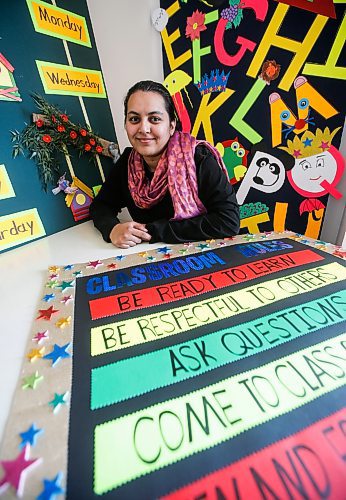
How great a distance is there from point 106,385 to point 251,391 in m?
0.20

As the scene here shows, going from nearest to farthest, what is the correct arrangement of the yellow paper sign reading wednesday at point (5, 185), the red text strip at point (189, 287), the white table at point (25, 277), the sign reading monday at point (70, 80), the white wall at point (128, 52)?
1. the white table at point (25, 277)
2. the red text strip at point (189, 287)
3. the yellow paper sign reading wednesday at point (5, 185)
4. the sign reading monday at point (70, 80)
5. the white wall at point (128, 52)

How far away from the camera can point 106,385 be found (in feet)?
1.19

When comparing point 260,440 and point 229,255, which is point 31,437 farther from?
point 229,255

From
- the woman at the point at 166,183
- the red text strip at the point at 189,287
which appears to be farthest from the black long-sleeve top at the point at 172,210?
the red text strip at the point at 189,287

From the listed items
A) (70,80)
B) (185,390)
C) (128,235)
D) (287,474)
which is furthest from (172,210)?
(287,474)

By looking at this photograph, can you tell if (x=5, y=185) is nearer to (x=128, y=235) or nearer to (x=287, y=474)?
(x=128, y=235)

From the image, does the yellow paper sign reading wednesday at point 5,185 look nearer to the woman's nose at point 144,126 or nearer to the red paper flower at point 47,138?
the red paper flower at point 47,138

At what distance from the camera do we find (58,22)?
0.94 m

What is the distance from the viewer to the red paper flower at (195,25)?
1.14m

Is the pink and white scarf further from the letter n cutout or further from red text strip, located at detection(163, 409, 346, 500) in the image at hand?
red text strip, located at detection(163, 409, 346, 500)

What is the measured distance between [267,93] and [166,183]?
0.64m

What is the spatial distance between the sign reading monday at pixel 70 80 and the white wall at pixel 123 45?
0.16m

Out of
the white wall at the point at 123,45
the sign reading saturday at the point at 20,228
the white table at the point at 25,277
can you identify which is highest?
the white wall at the point at 123,45

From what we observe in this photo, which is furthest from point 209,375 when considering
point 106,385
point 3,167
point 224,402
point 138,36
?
point 138,36
